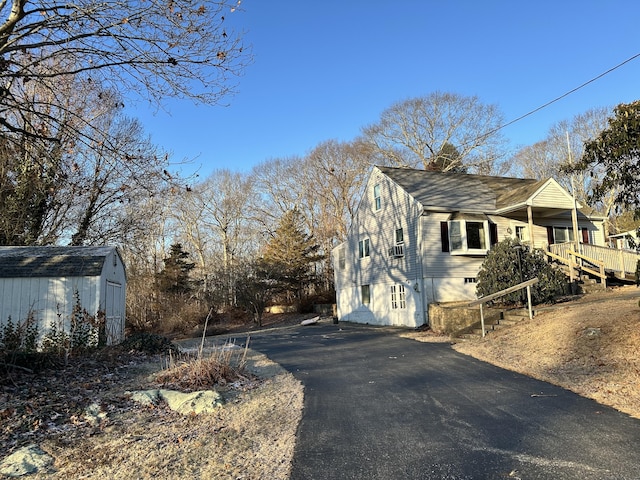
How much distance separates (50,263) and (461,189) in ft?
60.3

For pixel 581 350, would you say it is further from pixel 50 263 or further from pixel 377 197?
pixel 377 197

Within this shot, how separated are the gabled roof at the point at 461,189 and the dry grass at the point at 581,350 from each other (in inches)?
344

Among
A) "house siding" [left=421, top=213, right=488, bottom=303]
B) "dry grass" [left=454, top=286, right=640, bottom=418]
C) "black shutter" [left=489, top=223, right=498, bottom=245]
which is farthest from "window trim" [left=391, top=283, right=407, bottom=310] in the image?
"dry grass" [left=454, top=286, right=640, bottom=418]

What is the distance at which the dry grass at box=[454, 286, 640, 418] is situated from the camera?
22.2ft

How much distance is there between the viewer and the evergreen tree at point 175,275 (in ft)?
113

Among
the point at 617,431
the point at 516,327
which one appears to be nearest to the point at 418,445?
the point at 617,431

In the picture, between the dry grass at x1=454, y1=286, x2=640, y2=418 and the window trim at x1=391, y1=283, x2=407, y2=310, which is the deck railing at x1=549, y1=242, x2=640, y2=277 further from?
the dry grass at x1=454, y1=286, x2=640, y2=418

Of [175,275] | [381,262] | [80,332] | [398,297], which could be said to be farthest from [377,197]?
[175,275]

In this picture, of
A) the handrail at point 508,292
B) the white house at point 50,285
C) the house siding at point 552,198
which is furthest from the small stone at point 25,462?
the house siding at point 552,198

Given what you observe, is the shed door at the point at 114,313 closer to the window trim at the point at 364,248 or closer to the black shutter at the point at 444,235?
the black shutter at the point at 444,235

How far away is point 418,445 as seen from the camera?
4.59 metres

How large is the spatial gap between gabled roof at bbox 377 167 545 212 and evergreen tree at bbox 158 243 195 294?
1984 centimetres

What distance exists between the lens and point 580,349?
29.3 ft

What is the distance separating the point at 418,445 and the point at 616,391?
376 cm
